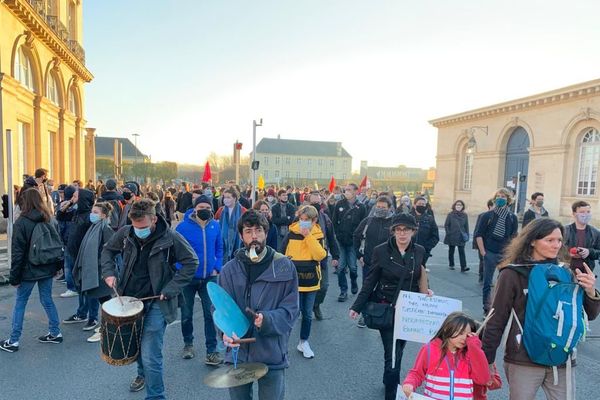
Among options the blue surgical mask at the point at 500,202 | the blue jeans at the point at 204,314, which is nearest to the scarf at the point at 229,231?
the blue jeans at the point at 204,314

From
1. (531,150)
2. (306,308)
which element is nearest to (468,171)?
(531,150)

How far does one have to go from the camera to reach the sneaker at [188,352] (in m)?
4.55

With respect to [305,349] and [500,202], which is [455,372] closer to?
[305,349]

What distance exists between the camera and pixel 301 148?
98.2m

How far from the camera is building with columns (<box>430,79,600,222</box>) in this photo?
2077 cm

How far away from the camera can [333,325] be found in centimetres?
580

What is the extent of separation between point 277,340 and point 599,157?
77.4 ft

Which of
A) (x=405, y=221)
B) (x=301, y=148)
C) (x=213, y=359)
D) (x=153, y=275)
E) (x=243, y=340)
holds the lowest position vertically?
(x=213, y=359)

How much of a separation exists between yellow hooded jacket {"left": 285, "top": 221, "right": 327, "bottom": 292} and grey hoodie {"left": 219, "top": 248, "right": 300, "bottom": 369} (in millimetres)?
2030

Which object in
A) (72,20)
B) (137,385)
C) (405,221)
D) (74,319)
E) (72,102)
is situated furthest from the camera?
(72,20)

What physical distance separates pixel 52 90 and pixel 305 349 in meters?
21.1

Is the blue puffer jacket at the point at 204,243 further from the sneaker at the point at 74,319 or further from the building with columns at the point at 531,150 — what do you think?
the building with columns at the point at 531,150

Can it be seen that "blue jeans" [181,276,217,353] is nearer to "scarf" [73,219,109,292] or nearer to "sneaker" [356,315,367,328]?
"scarf" [73,219,109,292]

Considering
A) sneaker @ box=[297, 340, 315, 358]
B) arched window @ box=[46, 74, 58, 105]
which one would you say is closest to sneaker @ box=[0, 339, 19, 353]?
sneaker @ box=[297, 340, 315, 358]
